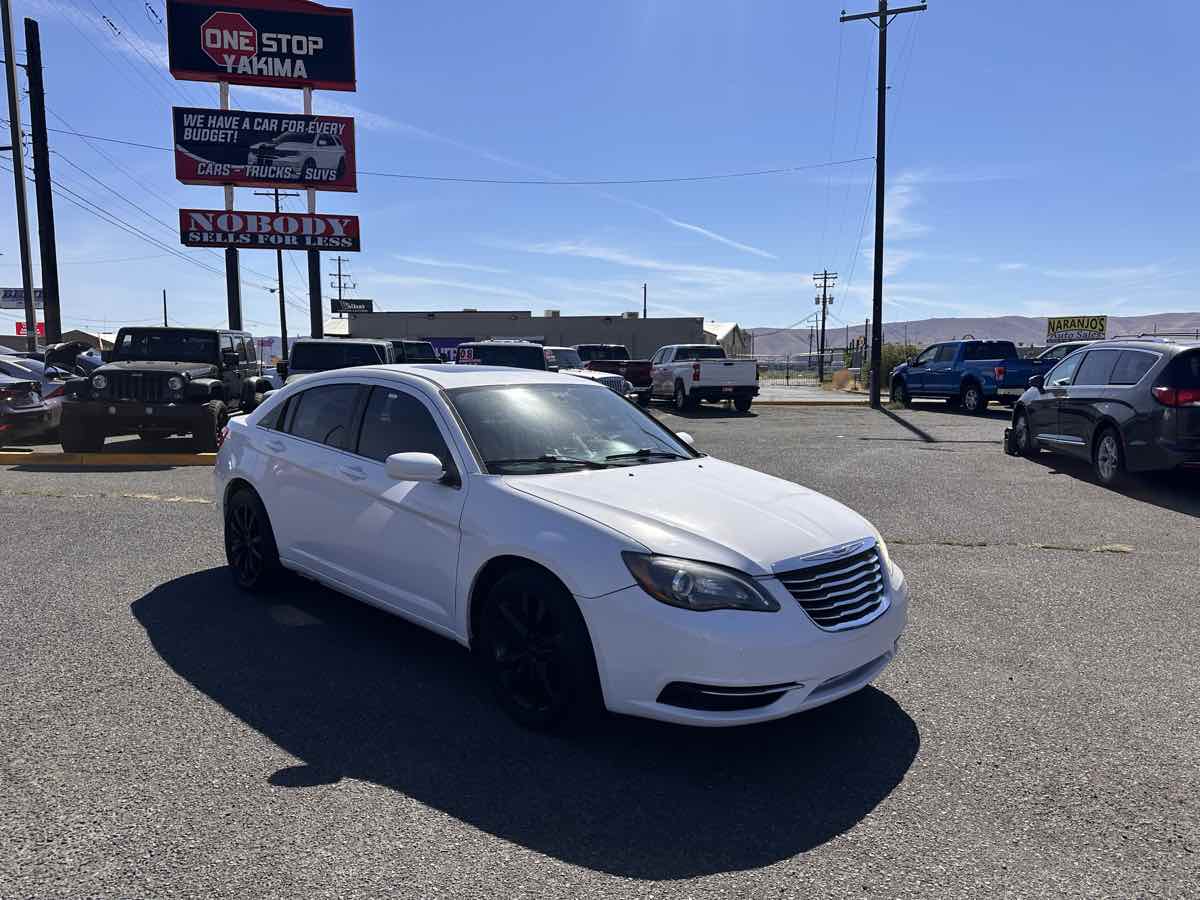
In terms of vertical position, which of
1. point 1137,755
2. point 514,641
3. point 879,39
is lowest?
point 1137,755

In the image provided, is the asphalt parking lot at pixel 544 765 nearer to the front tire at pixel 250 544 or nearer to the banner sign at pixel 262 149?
the front tire at pixel 250 544

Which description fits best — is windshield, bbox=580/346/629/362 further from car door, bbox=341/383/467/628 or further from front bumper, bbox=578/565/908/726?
front bumper, bbox=578/565/908/726

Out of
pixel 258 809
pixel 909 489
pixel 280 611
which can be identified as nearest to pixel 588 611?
pixel 258 809

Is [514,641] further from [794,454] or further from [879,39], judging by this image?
[879,39]

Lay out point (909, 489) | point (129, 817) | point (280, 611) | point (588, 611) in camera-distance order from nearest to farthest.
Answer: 1. point (129, 817)
2. point (588, 611)
3. point (280, 611)
4. point (909, 489)

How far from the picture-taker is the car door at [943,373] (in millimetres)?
23234

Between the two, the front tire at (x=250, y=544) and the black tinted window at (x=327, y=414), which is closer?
the black tinted window at (x=327, y=414)

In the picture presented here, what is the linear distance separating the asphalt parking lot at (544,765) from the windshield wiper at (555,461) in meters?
1.10

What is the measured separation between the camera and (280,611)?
5473 mm

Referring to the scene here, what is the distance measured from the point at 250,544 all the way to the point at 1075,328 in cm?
6499

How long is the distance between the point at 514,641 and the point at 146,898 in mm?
1620

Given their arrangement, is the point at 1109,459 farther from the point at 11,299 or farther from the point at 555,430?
the point at 11,299

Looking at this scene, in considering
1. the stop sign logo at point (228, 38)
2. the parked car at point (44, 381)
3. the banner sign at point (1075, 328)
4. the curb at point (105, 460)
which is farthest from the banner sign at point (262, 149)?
the banner sign at point (1075, 328)

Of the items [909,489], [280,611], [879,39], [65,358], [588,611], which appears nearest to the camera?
[588,611]
